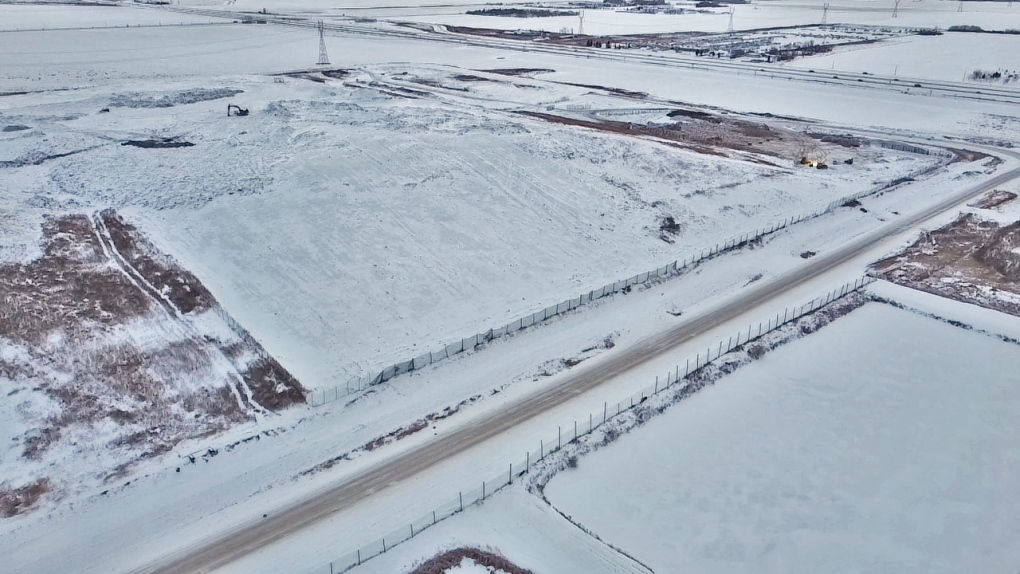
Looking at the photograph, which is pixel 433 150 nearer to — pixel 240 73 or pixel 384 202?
pixel 384 202

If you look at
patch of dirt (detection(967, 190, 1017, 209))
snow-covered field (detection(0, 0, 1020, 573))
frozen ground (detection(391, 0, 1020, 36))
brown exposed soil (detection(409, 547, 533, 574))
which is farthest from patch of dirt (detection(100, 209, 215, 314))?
frozen ground (detection(391, 0, 1020, 36))

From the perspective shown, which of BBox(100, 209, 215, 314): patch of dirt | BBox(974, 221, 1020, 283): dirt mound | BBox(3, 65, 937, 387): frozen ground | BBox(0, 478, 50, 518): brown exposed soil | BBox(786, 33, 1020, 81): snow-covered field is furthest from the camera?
BBox(786, 33, 1020, 81): snow-covered field

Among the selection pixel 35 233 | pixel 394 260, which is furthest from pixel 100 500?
pixel 35 233

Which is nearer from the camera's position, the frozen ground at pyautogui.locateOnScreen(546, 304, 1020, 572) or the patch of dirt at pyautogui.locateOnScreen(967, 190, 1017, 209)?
the frozen ground at pyautogui.locateOnScreen(546, 304, 1020, 572)

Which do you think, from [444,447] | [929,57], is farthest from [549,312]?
[929,57]

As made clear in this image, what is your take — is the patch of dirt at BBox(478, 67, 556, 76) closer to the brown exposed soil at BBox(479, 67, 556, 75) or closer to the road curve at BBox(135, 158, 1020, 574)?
the brown exposed soil at BBox(479, 67, 556, 75)

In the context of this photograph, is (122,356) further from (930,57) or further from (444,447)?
(930,57)
